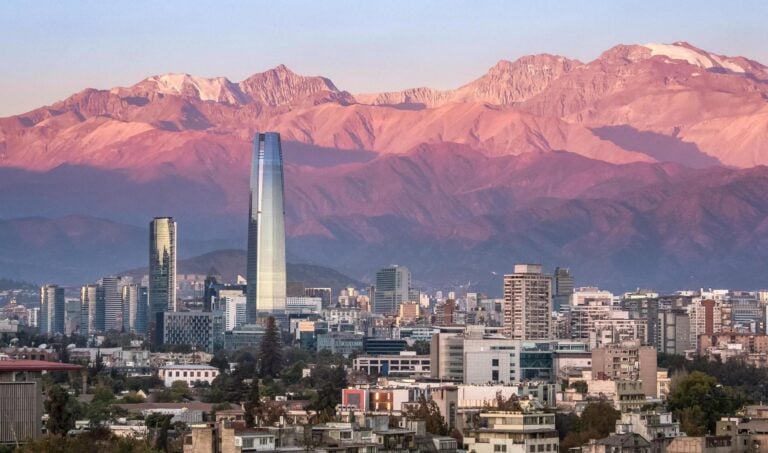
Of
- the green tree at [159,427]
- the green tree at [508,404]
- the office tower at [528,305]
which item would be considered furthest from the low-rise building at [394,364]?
the green tree at [159,427]

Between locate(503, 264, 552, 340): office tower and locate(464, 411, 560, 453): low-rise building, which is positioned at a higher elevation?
locate(503, 264, 552, 340): office tower

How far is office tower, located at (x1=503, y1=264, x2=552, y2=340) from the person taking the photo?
162750 millimetres

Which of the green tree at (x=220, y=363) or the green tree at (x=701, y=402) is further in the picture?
the green tree at (x=220, y=363)

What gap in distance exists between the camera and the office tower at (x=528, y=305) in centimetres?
16275

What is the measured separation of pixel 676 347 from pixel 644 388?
6913cm

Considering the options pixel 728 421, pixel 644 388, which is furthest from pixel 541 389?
pixel 728 421

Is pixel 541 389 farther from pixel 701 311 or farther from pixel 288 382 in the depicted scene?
pixel 701 311

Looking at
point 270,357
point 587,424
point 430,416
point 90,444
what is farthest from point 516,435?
point 270,357

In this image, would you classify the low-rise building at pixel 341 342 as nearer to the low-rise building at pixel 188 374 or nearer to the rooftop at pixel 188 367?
the rooftop at pixel 188 367

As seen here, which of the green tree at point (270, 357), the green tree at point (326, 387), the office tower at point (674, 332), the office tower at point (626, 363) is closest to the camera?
the green tree at point (326, 387)

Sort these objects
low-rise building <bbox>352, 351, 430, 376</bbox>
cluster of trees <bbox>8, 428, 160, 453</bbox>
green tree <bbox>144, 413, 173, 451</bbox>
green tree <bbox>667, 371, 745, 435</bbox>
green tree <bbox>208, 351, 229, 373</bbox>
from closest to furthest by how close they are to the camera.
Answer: cluster of trees <bbox>8, 428, 160, 453</bbox> → green tree <bbox>144, 413, 173, 451</bbox> → green tree <bbox>667, 371, 745, 435</bbox> → low-rise building <bbox>352, 351, 430, 376</bbox> → green tree <bbox>208, 351, 229, 373</bbox>

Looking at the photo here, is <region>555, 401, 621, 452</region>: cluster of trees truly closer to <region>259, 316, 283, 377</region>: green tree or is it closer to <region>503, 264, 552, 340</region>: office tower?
<region>259, 316, 283, 377</region>: green tree

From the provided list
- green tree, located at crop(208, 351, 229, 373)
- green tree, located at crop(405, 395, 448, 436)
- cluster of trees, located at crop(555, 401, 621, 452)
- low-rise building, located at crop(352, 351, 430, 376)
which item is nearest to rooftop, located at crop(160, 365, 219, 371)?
green tree, located at crop(208, 351, 229, 373)

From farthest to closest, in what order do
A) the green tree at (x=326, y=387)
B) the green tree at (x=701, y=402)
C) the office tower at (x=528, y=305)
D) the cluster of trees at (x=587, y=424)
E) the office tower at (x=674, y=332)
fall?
the office tower at (x=674, y=332) < the office tower at (x=528, y=305) < the green tree at (x=326, y=387) < the green tree at (x=701, y=402) < the cluster of trees at (x=587, y=424)
